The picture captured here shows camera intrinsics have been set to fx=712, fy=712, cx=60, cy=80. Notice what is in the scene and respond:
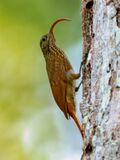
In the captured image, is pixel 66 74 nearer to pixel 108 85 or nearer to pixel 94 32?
pixel 94 32

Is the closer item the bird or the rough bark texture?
the rough bark texture

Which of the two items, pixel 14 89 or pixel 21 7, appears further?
pixel 14 89

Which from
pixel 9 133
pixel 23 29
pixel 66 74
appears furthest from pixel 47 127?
pixel 66 74

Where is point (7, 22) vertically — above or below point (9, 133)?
above

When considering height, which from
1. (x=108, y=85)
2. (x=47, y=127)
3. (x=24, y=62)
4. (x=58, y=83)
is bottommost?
(x=47, y=127)

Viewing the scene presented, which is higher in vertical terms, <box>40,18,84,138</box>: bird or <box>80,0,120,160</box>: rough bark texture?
<box>80,0,120,160</box>: rough bark texture
